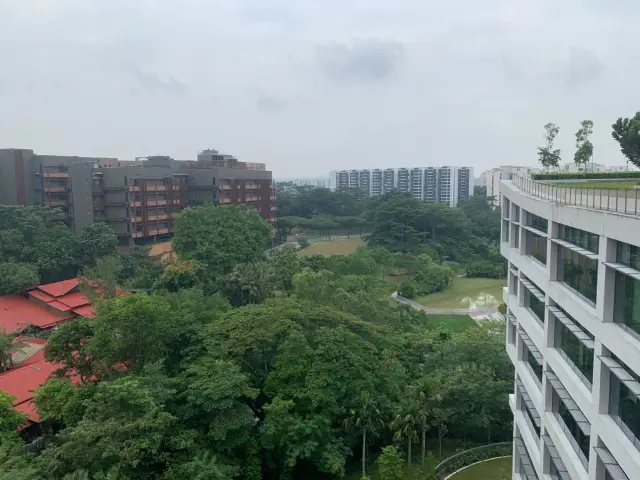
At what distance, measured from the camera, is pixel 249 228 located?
3192 centimetres

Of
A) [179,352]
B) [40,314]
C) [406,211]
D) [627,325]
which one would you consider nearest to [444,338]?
[179,352]

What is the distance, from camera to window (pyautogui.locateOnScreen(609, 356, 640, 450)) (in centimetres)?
648

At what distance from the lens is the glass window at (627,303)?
655 cm

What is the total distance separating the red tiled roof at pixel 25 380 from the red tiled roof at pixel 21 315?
608 centimetres

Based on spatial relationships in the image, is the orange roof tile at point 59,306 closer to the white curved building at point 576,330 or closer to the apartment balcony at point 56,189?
the apartment balcony at point 56,189

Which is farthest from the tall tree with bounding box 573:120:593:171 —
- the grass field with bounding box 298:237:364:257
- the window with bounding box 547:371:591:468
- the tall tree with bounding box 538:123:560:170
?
the grass field with bounding box 298:237:364:257

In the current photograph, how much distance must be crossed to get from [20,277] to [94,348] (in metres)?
16.2

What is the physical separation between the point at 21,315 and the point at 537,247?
25851mm

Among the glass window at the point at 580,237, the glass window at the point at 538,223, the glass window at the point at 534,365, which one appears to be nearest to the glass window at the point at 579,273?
Answer: the glass window at the point at 580,237

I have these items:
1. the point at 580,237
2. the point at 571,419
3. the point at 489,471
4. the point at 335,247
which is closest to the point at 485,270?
the point at 335,247

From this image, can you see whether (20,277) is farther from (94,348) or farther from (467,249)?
(467,249)

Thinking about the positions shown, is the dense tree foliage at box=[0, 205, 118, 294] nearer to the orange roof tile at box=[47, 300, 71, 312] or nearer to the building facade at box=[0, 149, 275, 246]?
the orange roof tile at box=[47, 300, 71, 312]

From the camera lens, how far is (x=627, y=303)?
682 cm

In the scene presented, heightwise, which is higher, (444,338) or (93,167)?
(93,167)
